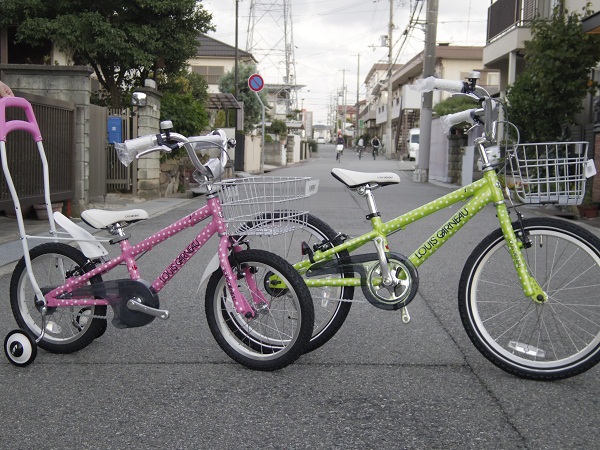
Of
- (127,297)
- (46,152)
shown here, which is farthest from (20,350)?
(46,152)

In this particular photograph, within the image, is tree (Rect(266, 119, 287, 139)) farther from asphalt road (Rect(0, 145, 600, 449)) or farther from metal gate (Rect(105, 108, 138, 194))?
asphalt road (Rect(0, 145, 600, 449))

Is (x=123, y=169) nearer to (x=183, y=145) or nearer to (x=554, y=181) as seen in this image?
(x=183, y=145)

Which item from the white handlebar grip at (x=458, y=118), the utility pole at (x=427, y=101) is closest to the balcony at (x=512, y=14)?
the utility pole at (x=427, y=101)

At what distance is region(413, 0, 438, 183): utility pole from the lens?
2111 centimetres

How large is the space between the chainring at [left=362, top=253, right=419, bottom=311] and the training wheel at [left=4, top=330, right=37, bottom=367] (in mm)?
1798

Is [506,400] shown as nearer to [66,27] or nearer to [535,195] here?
[535,195]

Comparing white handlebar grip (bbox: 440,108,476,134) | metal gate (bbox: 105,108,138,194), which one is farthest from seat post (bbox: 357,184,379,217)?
metal gate (bbox: 105,108,138,194)

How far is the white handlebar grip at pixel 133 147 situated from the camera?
335cm

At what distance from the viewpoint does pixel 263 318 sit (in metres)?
3.63

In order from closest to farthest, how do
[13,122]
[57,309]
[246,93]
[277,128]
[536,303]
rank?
[536,303] → [13,122] → [57,309] → [246,93] → [277,128]

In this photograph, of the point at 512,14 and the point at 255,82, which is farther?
the point at 255,82

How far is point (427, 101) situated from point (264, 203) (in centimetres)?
1928

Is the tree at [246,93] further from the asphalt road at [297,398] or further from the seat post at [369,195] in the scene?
the seat post at [369,195]

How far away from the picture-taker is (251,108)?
47281 millimetres
